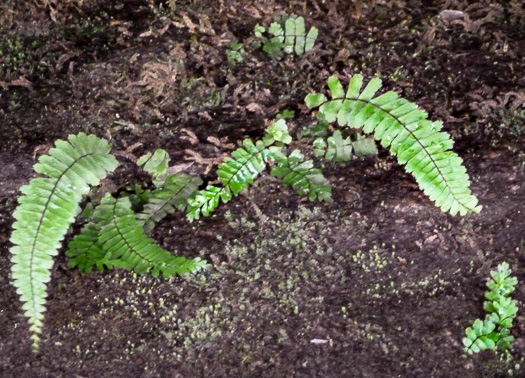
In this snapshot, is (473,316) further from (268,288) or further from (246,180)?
(246,180)

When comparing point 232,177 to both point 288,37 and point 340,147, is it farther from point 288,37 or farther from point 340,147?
point 288,37

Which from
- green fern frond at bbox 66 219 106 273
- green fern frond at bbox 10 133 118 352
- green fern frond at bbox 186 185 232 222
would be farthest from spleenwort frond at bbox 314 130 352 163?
green fern frond at bbox 66 219 106 273

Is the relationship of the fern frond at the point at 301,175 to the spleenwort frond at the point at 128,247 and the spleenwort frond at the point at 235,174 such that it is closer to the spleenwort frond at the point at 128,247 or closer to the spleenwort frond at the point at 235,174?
the spleenwort frond at the point at 235,174

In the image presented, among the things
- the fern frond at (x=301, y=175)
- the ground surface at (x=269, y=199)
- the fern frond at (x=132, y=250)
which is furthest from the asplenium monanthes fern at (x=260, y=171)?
the fern frond at (x=132, y=250)

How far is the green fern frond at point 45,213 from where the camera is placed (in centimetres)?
262

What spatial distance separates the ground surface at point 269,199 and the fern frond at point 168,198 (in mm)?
87

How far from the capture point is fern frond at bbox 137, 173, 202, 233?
9.96ft

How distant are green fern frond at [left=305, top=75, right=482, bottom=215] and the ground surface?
292 mm

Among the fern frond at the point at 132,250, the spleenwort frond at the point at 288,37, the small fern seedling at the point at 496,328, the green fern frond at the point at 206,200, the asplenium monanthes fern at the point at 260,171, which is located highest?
the spleenwort frond at the point at 288,37

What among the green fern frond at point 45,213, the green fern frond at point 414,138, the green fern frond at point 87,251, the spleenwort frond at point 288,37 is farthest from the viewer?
the spleenwort frond at point 288,37

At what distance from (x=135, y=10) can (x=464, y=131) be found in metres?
2.15

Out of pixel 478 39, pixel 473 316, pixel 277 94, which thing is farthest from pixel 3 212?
pixel 478 39

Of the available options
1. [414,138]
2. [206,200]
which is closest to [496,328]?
[414,138]

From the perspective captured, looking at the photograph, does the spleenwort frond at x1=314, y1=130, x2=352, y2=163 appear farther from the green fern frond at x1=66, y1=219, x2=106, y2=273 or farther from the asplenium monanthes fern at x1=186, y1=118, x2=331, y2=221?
the green fern frond at x1=66, y1=219, x2=106, y2=273
